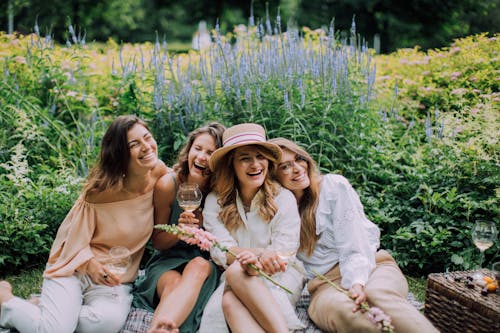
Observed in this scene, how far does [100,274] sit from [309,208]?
137 cm

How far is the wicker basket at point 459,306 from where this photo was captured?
2.56m

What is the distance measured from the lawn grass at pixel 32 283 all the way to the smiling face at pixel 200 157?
4.97ft

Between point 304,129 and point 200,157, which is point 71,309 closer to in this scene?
point 200,157

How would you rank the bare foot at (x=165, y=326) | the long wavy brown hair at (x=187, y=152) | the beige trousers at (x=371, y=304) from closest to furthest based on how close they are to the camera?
the beige trousers at (x=371, y=304) < the bare foot at (x=165, y=326) < the long wavy brown hair at (x=187, y=152)

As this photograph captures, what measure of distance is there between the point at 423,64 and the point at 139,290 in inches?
173

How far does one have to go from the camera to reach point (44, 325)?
2.78 m

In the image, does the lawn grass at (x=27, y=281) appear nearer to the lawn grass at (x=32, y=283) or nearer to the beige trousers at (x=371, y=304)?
the lawn grass at (x=32, y=283)

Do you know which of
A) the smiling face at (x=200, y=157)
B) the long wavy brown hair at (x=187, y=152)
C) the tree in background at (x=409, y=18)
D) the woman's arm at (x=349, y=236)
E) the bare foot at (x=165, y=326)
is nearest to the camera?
the bare foot at (x=165, y=326)

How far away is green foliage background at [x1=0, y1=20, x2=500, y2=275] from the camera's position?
394 cm

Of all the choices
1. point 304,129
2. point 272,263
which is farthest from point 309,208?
point 304,129

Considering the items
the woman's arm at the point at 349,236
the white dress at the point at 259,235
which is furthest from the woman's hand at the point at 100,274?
the woman's arm at the point at 349,236

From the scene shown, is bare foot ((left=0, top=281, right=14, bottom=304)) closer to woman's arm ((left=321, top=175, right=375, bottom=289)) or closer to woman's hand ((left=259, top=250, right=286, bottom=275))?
woman's hand ((left=259, top=250, right=286, bottom=275))

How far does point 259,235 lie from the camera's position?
3162 millimetres

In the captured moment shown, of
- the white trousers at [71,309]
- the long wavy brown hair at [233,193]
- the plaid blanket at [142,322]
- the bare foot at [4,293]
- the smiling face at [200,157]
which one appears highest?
the smiling face at [200,157]
